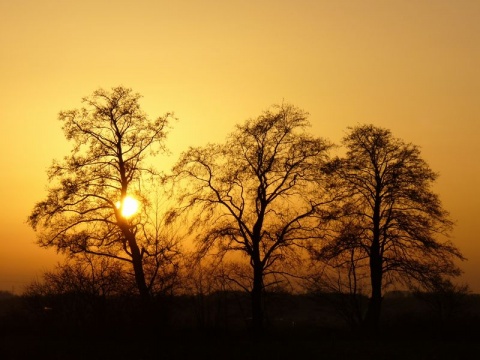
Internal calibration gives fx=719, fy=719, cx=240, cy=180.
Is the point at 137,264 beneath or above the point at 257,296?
above

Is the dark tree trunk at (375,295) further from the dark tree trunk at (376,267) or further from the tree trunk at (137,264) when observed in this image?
the tree trunk at (137,264)

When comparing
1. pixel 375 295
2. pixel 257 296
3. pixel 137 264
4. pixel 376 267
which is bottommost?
pixel 257 296

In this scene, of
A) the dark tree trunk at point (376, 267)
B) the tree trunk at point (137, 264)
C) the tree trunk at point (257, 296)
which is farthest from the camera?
the dark tree trunk at point (376, 267)

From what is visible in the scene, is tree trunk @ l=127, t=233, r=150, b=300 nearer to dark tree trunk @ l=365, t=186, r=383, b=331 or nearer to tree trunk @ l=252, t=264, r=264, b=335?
tree trunk @ l=252, t=264, r=264, b=335

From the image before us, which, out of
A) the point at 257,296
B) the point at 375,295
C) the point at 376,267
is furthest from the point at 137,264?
the point at 375,295

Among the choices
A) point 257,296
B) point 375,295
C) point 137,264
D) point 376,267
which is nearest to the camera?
point 137,264

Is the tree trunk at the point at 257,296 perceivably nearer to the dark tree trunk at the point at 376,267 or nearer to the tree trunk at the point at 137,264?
the tree trunk at the point at 137,264

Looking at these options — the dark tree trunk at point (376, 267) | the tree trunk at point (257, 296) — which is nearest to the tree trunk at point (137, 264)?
the tree trunk at point (257, 296)

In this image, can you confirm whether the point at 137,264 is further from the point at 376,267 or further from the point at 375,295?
the point at 375,295

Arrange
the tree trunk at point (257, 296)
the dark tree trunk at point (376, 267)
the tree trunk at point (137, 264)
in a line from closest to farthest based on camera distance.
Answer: the tree trunk at point (137, 264), the tree trunk at point (257, 296), the dark tree trunk at point (376, 267)

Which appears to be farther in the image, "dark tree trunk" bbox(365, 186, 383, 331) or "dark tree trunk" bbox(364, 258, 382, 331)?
"dark tree trunk" bbox(365, 186, 383, 331)

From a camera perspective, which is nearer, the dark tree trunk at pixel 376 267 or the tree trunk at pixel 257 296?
the tree trunk at pixel 257 296

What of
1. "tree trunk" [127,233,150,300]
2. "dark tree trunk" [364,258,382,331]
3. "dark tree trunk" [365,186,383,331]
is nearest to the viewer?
"tree trunk" [127,233,150,300]

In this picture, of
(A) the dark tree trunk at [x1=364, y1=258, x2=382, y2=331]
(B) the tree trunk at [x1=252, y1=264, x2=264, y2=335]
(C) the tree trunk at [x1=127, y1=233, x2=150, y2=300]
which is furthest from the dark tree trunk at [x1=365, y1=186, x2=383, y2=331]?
(C) the tree trunk at [x1=127, y1=233, x2=150, y2=300]
